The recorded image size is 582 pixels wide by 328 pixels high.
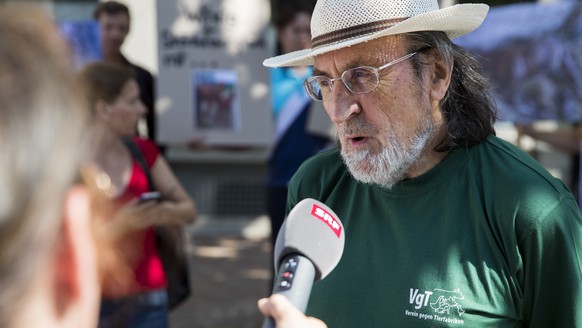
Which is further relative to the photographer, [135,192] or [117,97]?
[117,97]

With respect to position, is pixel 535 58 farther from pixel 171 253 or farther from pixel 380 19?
pixel 380 19

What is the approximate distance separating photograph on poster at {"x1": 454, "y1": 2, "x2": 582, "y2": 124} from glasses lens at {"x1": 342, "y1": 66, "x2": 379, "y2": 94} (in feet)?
10.4

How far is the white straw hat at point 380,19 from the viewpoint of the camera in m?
2.41

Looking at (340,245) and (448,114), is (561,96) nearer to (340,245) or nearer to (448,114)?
(448,114)

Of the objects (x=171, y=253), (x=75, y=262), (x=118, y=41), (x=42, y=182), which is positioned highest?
(x=118, y=41)

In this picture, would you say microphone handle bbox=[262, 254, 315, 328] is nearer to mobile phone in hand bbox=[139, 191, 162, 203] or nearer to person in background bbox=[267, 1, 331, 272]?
mobile phone in hand bbox=[139, 191, 162, 203]

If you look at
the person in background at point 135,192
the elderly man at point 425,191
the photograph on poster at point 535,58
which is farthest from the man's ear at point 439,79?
the photograph on poster at point 535,58

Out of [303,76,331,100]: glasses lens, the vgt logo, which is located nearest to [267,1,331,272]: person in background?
[303,76,331,100]: glasses lens

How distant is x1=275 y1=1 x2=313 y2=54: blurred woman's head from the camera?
5410 millimetres

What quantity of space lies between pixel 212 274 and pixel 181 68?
3.03m

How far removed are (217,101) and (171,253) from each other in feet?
7.40

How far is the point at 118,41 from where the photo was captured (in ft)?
19.8

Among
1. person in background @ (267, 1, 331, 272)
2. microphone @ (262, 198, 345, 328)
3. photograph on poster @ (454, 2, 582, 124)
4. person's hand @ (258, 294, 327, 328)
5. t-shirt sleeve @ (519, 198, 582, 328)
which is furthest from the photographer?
photograph on poster @ (454, 2, 582, 124)

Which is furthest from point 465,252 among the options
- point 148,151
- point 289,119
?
point 289,119
